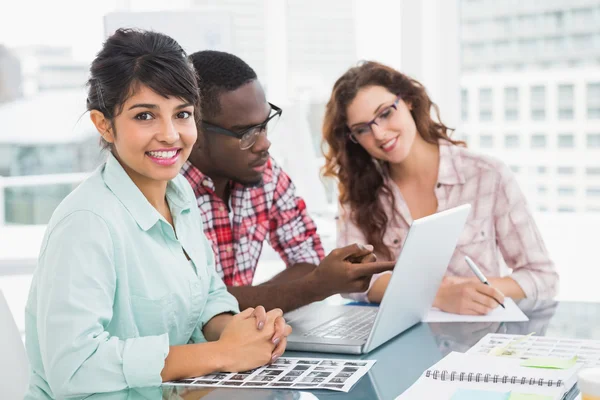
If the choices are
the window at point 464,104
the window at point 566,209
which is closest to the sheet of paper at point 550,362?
the window at point 464,104

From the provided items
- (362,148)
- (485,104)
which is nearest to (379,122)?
(362,148)

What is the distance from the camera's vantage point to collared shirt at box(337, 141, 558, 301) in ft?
7.12

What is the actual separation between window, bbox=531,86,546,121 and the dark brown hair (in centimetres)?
220

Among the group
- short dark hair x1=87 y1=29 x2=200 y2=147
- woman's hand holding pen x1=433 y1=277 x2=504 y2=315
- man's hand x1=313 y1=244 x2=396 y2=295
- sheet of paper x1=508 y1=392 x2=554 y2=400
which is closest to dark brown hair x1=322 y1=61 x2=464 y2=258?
woman's hand holding pen x1=433 y1=277 x2=504 y2=315

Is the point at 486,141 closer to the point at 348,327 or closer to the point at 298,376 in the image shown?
the point at 348,327

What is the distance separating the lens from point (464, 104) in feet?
13.6

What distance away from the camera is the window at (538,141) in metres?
4.44

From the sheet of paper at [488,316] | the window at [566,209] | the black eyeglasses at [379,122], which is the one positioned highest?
the black eyeglasses at [379,122]

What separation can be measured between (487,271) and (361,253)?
778mm

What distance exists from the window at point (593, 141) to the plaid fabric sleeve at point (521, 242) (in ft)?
7.93

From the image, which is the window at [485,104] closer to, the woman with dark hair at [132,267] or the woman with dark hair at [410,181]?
the woman with dark hair at [410,181]

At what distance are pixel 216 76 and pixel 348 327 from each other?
78 centimetres

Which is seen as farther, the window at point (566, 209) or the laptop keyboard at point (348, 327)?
the window at point (566, 209)

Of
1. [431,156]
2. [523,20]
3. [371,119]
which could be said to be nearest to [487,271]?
[431,156]
